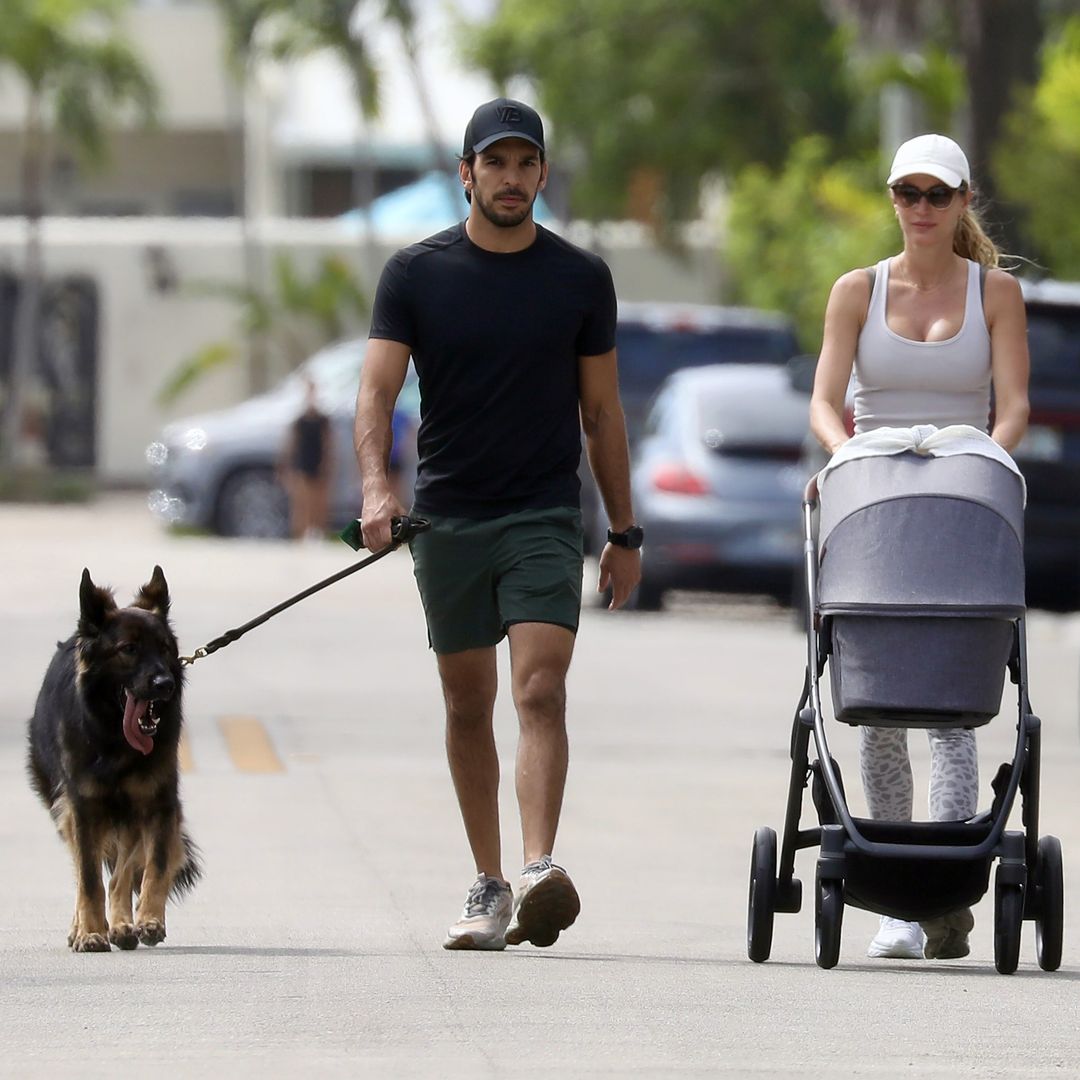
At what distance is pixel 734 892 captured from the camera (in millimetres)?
8609

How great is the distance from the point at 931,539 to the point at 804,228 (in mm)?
22473

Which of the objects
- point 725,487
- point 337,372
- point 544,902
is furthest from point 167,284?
point 544,902

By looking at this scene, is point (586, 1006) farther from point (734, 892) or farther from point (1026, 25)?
point (1026, 25)

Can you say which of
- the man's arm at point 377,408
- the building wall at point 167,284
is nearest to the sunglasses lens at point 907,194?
the man's arm at point 377,408

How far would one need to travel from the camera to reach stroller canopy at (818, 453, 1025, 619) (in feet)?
21.9

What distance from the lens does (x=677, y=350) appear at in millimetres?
22922

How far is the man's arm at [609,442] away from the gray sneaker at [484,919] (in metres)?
0.77

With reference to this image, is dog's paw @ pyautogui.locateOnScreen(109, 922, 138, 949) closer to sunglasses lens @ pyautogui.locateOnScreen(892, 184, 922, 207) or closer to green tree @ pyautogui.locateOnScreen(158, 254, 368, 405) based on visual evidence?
sunglasses lens @ pyautogui.locateOnScreen(892, 184, 922, 207)

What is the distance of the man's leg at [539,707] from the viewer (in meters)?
7.17

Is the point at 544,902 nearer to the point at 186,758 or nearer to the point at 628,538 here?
the point at 628,538

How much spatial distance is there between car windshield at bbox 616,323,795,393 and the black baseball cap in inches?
597

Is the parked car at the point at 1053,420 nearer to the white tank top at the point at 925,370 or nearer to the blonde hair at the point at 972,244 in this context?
the blonde hair at the point at 972,244

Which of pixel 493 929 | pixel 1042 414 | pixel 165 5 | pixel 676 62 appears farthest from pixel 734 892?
pixel 165 5

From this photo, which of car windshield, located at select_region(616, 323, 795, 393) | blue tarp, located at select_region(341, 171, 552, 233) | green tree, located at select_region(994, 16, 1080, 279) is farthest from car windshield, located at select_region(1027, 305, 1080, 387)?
blue tarp, located at select_region(341, 171, 552, 233)
